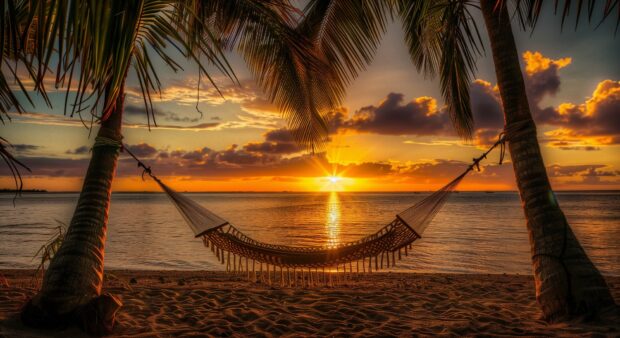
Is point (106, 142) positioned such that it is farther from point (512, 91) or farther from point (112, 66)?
point (512, 91)

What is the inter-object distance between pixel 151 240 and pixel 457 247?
8312mm

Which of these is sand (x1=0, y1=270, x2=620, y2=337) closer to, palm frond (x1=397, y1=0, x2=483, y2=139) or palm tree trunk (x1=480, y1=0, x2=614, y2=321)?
palm tree trunk (x1=480, y1=0, x2=614, y2=321)

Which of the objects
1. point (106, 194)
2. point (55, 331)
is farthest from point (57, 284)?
point (106, 194)

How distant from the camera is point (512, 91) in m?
2.80

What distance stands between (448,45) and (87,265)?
10.1 ft

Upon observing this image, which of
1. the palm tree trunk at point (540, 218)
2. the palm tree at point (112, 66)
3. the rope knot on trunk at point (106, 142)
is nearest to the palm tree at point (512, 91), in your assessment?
the palm tree trunk at point (540, 218)

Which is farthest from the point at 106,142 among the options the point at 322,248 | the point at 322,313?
the point at 322,248

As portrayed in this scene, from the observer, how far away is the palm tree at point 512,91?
250 centimetres

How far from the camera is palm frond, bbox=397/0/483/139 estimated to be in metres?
3.19

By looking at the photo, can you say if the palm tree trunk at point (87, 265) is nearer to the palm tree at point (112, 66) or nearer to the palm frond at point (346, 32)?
the palm tree at point (112, 66)

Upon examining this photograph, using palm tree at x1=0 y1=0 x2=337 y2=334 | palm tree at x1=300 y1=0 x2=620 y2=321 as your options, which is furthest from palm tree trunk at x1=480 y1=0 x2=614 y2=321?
palm tree at x1=0 y1=0 x2=337 y2=334

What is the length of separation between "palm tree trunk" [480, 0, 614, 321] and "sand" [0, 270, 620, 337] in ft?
0.42

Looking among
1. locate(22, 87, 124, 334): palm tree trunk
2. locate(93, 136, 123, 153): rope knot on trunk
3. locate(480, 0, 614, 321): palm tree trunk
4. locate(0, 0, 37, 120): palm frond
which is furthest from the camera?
locate(93, 136, 123, 153): rope knot on trunk

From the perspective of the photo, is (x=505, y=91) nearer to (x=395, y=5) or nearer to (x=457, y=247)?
(x=395, y=5)
